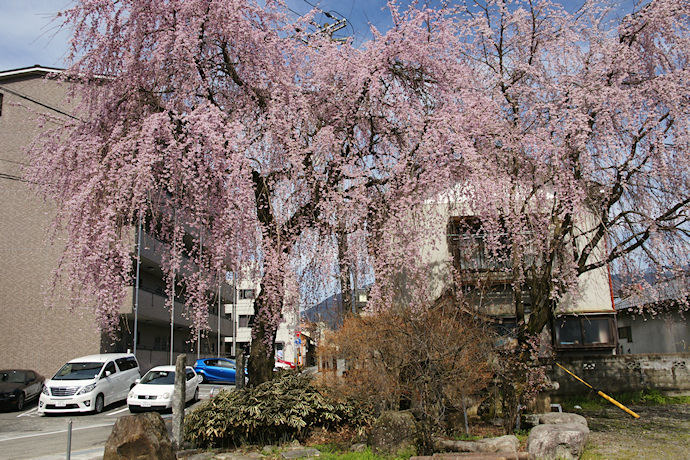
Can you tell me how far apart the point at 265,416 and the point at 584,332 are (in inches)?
474

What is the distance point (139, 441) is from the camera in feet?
24.4

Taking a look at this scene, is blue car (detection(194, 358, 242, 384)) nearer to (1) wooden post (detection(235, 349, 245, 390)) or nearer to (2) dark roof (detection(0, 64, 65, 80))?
(1) wooden post (detection(235, 349, 245, 390))

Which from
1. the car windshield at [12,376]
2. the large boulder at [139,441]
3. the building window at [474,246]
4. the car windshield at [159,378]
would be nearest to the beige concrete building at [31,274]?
the car windshield at [12,376]

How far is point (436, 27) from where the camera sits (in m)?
10.1

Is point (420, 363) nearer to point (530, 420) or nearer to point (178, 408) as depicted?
point (530, 420)

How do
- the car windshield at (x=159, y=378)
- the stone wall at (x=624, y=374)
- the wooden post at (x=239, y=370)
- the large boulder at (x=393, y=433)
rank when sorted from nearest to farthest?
the large boulder at (x=393, y=433) → the wooden post at (x=239, y=370) → the stone wall at (x=624, y=374) → the car windshield at (x=159, y=378)

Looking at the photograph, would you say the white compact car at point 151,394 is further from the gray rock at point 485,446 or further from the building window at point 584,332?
the building window at point 584,332

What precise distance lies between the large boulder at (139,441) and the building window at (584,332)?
13238 mm

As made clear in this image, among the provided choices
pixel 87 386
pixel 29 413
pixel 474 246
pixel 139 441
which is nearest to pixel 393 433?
pixel 139 441

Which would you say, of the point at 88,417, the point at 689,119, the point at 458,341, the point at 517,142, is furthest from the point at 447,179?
the point at 88,417

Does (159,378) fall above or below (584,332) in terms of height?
below

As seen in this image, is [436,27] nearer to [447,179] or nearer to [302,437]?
[447,179]

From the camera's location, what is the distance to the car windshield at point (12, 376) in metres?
18.1

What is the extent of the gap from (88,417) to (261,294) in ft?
30.6
